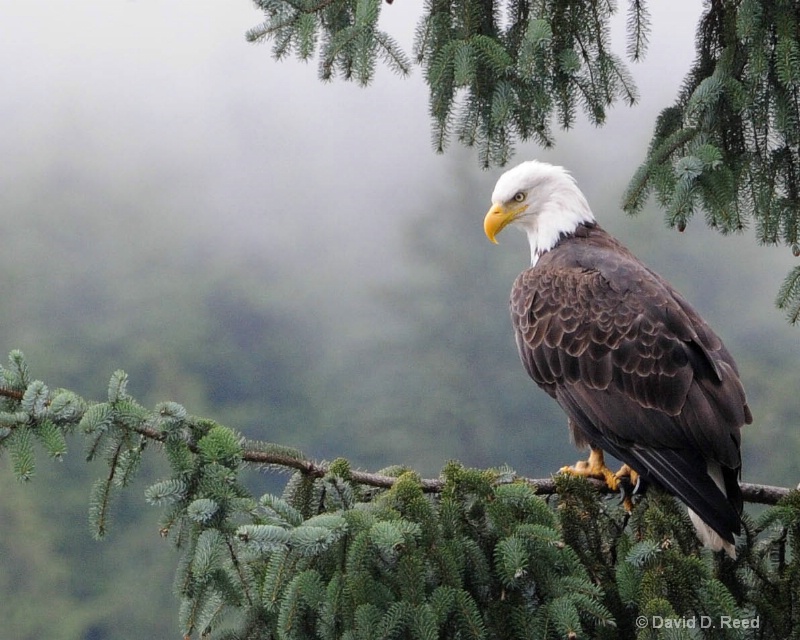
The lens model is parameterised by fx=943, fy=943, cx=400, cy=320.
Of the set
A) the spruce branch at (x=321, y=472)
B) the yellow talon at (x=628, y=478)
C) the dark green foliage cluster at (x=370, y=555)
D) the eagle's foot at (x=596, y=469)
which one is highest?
the eagle's foot at (x=596, y=469)

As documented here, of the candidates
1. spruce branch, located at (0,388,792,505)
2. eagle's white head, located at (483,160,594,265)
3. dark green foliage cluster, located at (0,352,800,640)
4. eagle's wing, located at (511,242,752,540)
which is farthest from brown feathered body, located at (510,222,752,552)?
dark green foliage cluster, located at (0,352,800,640)

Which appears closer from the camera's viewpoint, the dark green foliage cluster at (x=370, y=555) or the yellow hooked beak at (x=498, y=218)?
the dark green foliage cluster at (x=370, y=555)

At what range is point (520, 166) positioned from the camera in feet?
10.6

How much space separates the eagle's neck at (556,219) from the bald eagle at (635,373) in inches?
3.8

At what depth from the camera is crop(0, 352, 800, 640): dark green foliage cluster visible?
1.69 meters

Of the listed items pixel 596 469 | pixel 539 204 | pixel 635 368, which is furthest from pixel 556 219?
pixel 596 469

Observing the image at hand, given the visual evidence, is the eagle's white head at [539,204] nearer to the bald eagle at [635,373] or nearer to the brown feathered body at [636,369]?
the bald eagle at [635,373]

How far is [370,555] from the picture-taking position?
5.60ft

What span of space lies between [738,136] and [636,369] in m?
1.01

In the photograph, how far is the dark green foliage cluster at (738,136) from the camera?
110 inches

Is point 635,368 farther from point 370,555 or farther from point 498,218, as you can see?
point 370,555

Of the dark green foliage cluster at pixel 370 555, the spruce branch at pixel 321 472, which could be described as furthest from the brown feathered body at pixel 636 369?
the dark green foliage cluster at pixel 370 555

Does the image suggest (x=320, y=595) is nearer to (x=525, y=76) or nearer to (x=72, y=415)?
(x=72, y=415)

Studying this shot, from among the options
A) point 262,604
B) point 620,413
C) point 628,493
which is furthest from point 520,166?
point 262,604
